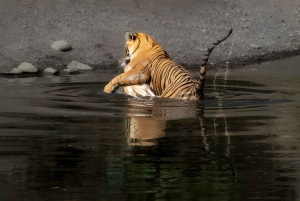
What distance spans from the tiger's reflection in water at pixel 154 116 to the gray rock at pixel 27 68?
3.73 m

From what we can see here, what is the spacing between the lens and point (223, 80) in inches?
460

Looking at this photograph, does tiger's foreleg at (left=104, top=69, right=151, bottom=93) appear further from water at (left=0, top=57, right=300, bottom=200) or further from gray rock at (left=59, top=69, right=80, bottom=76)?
gray rock at (left=59, top=69, right=80, bottom=76)

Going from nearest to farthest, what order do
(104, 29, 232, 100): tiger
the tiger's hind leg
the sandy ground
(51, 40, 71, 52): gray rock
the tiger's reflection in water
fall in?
the tiger's reflection in water, the tiger's hind leg, (104, 29, 232, 100): tiger, the sandy ground, (51, 40, 71, 52): gray rock

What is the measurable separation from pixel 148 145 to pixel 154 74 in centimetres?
365

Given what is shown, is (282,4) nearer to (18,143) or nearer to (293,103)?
(293,103)

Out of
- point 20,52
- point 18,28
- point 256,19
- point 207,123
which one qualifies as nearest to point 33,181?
Answer: point 207,123

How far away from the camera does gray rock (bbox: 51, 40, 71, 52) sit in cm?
1459

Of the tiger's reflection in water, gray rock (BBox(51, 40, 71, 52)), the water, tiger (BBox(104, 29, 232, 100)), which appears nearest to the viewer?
the water

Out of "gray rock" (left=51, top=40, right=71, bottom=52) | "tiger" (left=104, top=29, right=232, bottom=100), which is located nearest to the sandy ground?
"gray rock" (left=51, top=40, right=71, bottom=52)

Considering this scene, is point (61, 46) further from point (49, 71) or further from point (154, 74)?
point (154, 74)

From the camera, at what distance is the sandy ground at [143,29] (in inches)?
569

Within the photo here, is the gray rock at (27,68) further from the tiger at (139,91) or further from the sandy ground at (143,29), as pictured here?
the tiger at (139,91)

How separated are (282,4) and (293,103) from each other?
10167mm

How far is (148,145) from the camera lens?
627 cm
